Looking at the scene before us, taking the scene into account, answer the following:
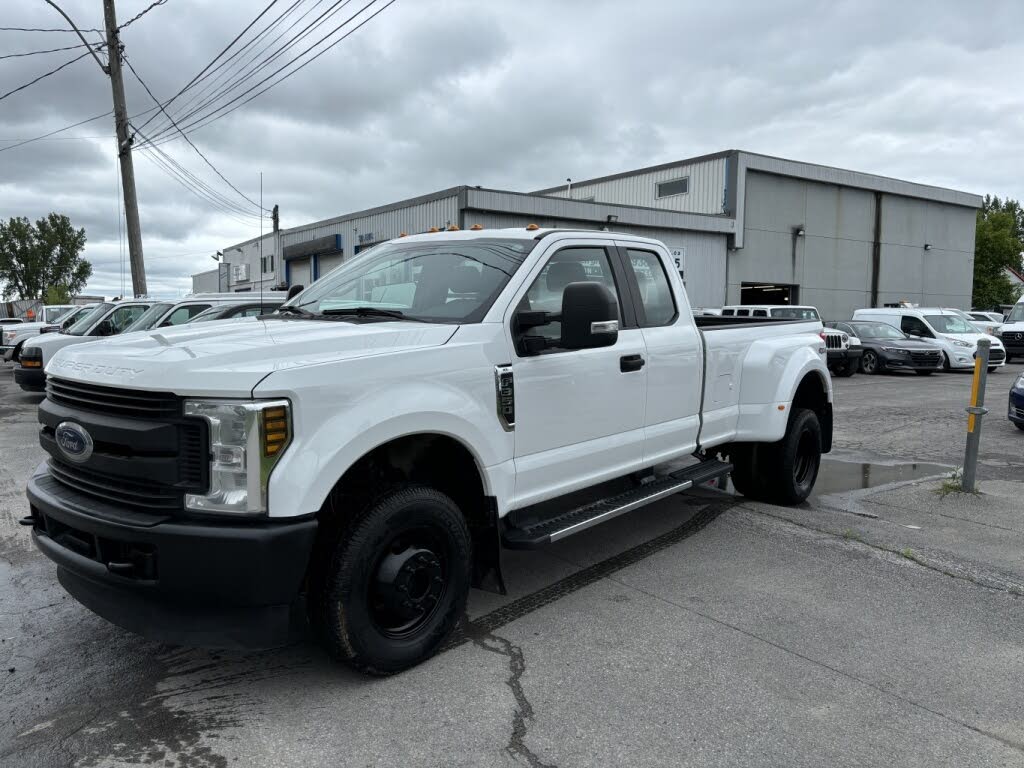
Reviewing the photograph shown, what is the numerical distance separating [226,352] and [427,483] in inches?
42.9

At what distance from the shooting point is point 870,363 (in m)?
20.4

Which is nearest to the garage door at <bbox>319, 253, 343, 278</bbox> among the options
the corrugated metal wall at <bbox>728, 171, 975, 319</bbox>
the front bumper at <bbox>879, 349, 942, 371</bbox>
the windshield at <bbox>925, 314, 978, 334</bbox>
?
the corrugated metal wall at <bbox>728, 171, 975, 319</bbox>

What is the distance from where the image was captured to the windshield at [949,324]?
21.3 metres

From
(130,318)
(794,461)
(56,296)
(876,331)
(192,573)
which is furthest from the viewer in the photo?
(56,296)

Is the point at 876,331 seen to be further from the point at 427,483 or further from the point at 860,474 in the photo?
the point at 427,483

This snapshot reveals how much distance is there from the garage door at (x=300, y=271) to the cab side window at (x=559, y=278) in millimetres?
26146

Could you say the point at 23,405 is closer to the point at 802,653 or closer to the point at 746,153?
the point at 802,653

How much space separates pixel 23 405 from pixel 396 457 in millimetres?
12146

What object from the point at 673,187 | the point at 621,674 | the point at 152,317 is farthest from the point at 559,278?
the point at 673,187

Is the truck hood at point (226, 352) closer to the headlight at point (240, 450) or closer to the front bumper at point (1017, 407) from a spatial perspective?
the headlight at point (240, 450)

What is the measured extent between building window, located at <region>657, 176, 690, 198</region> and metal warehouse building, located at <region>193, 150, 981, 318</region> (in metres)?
0.04

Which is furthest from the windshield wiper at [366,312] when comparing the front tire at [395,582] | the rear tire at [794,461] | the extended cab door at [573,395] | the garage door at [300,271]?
the garage door at [300,271]

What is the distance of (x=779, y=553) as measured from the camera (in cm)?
504

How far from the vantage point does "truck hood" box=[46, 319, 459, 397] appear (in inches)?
110
